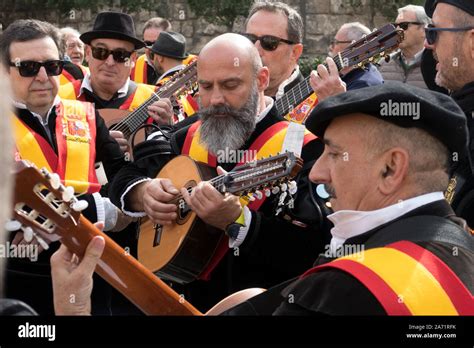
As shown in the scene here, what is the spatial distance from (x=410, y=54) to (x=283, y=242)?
157 inches

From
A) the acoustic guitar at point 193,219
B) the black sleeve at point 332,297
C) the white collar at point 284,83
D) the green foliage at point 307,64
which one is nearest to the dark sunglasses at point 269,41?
the white collar at point 284,83

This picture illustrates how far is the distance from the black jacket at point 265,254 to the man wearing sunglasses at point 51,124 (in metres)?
0.65

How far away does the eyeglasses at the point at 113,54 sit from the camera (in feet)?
22.8

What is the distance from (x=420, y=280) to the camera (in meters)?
2.76

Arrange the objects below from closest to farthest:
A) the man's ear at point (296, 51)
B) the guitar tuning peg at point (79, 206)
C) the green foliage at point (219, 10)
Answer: the guitar tuning peg at point (79, 206) < the man's ear at point (296, 51) < the green foliage at point (219, 10)

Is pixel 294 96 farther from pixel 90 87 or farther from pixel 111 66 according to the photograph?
pixel 90 87

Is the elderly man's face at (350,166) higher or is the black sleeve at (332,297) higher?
the elderly man's face at (350,166)

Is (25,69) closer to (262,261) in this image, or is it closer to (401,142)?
(262,261)

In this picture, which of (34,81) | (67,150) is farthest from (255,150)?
(34,81)

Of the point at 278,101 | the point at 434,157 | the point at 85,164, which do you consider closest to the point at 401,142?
the point at 434,157

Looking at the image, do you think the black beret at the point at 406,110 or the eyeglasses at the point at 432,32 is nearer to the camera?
the black beret at the point at 406,110

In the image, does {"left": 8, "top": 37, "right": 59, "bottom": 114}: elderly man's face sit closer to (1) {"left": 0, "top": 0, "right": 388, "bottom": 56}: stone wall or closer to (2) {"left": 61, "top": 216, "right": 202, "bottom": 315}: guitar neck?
(2) {"left": 61, "top": 216, "right": 202, "bottom": 315}: guitar neck

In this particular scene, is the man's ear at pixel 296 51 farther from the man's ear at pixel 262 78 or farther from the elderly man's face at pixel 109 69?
the man's ear at pixel 262 78

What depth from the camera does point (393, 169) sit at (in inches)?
121
